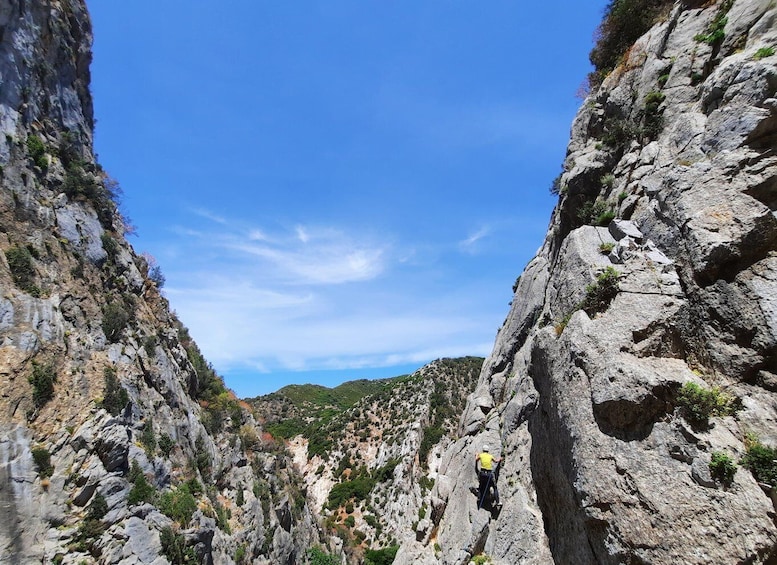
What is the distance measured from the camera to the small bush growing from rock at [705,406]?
8305 millimetres

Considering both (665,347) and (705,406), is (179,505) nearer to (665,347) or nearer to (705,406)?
(665,347)

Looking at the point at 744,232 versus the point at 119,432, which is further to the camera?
the point at 119,432

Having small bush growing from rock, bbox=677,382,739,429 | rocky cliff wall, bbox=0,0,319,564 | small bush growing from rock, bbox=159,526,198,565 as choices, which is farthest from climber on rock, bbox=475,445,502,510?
rocky cliff wall, bbox=0,0,319,564

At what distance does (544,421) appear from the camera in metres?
12.7

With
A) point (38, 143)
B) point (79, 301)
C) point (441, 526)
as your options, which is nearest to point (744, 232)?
point (441, 526)

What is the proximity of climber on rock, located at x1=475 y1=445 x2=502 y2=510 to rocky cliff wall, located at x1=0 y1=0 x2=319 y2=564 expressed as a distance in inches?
631

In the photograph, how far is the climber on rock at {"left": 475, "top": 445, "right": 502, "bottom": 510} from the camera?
48.0 feet

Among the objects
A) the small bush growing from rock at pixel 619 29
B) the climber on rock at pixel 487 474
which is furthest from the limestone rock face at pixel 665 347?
the small bush growing from rock at pixel 619 29

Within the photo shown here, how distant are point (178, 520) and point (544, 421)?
20.5 m

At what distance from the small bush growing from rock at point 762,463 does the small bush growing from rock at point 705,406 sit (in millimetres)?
819

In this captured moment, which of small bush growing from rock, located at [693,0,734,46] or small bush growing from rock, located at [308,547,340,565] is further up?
small bush growing from rock, located at [693,0,734,46]

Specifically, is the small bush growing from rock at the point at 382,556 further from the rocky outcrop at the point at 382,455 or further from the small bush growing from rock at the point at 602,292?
the small bush growing from rock at the point at 602,292

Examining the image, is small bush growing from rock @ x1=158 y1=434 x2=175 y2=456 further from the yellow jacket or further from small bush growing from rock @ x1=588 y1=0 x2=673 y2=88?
small bush growing from rock @ x1=588 y1=0 x2=673 y2=88

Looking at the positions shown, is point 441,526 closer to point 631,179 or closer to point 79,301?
point 631,179
